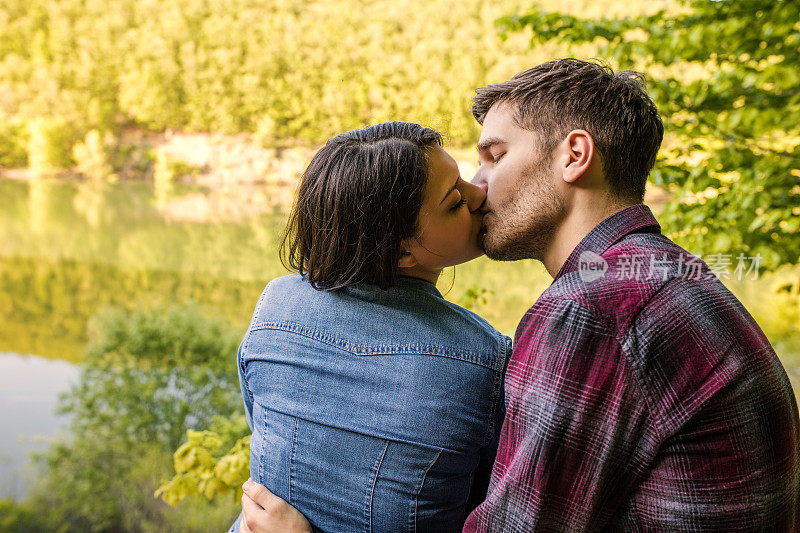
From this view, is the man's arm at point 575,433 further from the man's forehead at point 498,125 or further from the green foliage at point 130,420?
the green foliage at point 130,420

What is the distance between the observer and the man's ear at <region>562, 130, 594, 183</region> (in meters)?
1.04

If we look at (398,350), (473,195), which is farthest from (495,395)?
(473,195)

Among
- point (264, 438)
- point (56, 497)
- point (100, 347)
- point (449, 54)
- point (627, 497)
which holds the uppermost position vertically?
point (449, 54)

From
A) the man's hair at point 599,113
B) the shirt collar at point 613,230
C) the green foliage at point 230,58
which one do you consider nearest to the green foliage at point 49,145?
the green foliage at point 230,58

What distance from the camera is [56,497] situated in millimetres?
6016

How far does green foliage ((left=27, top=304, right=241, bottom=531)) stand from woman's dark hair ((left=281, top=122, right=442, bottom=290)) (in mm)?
5281

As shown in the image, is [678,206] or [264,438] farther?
[678,206]

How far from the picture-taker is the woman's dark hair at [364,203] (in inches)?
40.8

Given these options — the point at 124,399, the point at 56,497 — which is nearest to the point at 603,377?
the point at 124,399

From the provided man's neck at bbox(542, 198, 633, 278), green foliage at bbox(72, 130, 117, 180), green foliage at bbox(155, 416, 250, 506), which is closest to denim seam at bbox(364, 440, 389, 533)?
man's neck at bbox(542, 198, 633, 278)

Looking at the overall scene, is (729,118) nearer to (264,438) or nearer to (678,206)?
(678,206)

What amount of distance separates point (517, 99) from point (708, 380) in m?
0.64

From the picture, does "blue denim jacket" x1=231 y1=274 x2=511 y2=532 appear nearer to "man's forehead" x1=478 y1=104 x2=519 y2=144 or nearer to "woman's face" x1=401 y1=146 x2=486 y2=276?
"woman's face" x1=401 y1=146 x2=486 y2=276

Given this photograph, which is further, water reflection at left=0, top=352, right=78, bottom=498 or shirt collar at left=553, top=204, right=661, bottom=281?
water reflection at left=0, top=352, right=78, bottom=498
